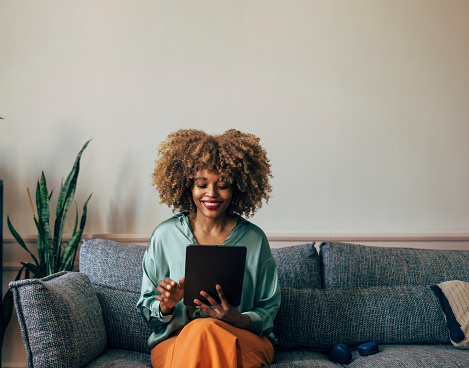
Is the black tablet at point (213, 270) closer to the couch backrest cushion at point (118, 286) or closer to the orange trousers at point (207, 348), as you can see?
the orange trousers at point (207, 348)

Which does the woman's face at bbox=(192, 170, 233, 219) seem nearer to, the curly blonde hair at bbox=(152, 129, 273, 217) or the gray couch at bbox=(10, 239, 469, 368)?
the curly blonde hair at bbox=(152, 129, 273, 217)

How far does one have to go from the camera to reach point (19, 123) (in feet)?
8.52

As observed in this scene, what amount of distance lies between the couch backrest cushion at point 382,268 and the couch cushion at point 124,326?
32.5 inches

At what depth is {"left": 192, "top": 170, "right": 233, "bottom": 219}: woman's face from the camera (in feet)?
5.50

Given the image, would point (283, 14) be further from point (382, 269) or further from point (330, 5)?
point (382, 269)

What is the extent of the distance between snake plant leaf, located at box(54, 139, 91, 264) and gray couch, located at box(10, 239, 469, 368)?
39cm

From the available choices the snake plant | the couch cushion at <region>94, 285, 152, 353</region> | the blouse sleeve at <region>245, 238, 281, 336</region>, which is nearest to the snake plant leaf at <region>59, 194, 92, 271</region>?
the snake plant

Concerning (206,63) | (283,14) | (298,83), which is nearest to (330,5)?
(283,14)

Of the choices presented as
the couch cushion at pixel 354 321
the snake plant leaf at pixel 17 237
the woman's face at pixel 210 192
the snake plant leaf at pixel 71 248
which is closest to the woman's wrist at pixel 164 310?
the woman's face at pixel 210 192

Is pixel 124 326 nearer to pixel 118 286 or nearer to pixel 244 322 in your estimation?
pixel 118 286

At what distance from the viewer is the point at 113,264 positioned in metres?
1.98

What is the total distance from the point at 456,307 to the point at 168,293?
1.20m

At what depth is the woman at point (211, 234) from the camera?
160 centimetres

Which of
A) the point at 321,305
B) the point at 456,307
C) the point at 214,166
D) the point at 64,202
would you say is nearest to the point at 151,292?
the point at 214,166
